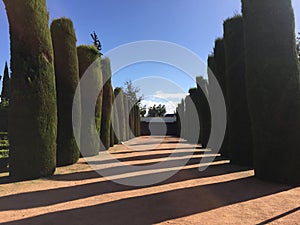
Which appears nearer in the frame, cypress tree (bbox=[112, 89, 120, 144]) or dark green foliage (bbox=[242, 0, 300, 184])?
dark green foliage (bbox=[242, 0, 300, 184])

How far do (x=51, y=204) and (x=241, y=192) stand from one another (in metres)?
3.89

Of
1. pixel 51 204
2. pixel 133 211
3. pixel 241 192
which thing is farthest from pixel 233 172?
pixel 51 204

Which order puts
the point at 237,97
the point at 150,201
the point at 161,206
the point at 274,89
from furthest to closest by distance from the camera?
the point at 237,97 → the point at 274,89 → the point at 150,201 → the point at 161,206

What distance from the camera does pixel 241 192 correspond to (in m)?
5.72

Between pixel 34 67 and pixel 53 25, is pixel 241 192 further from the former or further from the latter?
pixel 53 25

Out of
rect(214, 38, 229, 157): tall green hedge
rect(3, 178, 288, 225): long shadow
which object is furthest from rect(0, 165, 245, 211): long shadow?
rect(214, 38, 229, 157): tall green hedge

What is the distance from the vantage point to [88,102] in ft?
41.7

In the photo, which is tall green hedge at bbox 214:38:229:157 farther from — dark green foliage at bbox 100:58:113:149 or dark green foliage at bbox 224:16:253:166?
dark green foliage at bbox 100:58:113:149

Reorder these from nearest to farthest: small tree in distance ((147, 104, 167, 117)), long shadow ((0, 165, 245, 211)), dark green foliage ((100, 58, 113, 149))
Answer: long shadow ((0, 165, 245, 211)), dark green foliage ((100, 58, 113, 149)), small tree in distance ((147, 104, 167, 117))

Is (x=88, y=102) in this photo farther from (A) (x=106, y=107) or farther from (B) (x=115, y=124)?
(B) (x=115, y=124)

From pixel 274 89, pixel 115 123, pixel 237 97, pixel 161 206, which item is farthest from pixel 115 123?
pixel 161 206

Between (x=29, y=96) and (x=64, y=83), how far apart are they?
2714 millimetres

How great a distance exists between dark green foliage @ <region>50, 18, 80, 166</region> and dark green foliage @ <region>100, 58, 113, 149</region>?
536 centimetres

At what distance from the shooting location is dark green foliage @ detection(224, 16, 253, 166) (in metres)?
9.12
